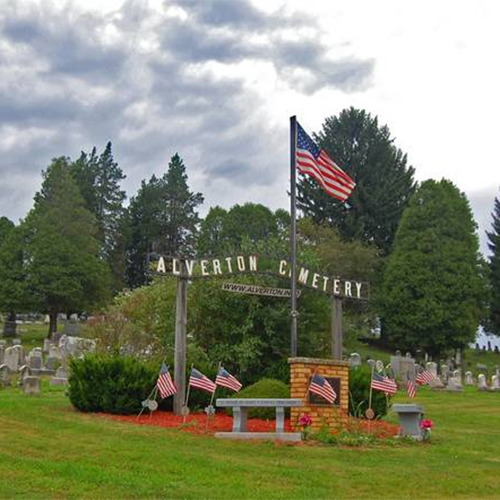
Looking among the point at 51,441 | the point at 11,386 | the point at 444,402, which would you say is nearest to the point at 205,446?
the point at 51,441

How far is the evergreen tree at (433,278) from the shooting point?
50594mm

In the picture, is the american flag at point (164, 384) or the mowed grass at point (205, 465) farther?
the american flag at point (164, 384)

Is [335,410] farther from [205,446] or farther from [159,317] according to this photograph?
[159,317]

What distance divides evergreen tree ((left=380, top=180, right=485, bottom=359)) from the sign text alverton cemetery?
32268 mm

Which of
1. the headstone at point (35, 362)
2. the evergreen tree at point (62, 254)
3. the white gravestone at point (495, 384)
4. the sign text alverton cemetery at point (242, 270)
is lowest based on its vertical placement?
the white gravestone at point (495, 384)

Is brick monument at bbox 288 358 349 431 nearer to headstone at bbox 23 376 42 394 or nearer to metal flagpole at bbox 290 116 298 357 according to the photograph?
metal flagpole at bbox 290 116 298 357

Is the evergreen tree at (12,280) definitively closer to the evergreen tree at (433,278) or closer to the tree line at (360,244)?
the tree line at (360,244)

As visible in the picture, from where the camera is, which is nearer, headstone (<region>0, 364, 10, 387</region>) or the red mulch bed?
the red mulch bed

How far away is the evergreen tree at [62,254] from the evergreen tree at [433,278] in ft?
67.7

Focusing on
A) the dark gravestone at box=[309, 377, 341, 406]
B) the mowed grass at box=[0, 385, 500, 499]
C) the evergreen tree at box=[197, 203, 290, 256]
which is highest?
the evergreen tree at box=[197, 203, 290, 256]

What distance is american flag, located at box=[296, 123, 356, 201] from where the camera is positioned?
18.4 m

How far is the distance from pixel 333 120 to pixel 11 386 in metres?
46.2

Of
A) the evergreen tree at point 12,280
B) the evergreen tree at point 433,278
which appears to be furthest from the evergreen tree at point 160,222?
the evergreen tree at point 433,278

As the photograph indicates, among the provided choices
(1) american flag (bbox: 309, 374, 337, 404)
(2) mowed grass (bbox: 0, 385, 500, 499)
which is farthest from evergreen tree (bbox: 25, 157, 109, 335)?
(1) american flag (bbox: 309, 374, 337, 404)
